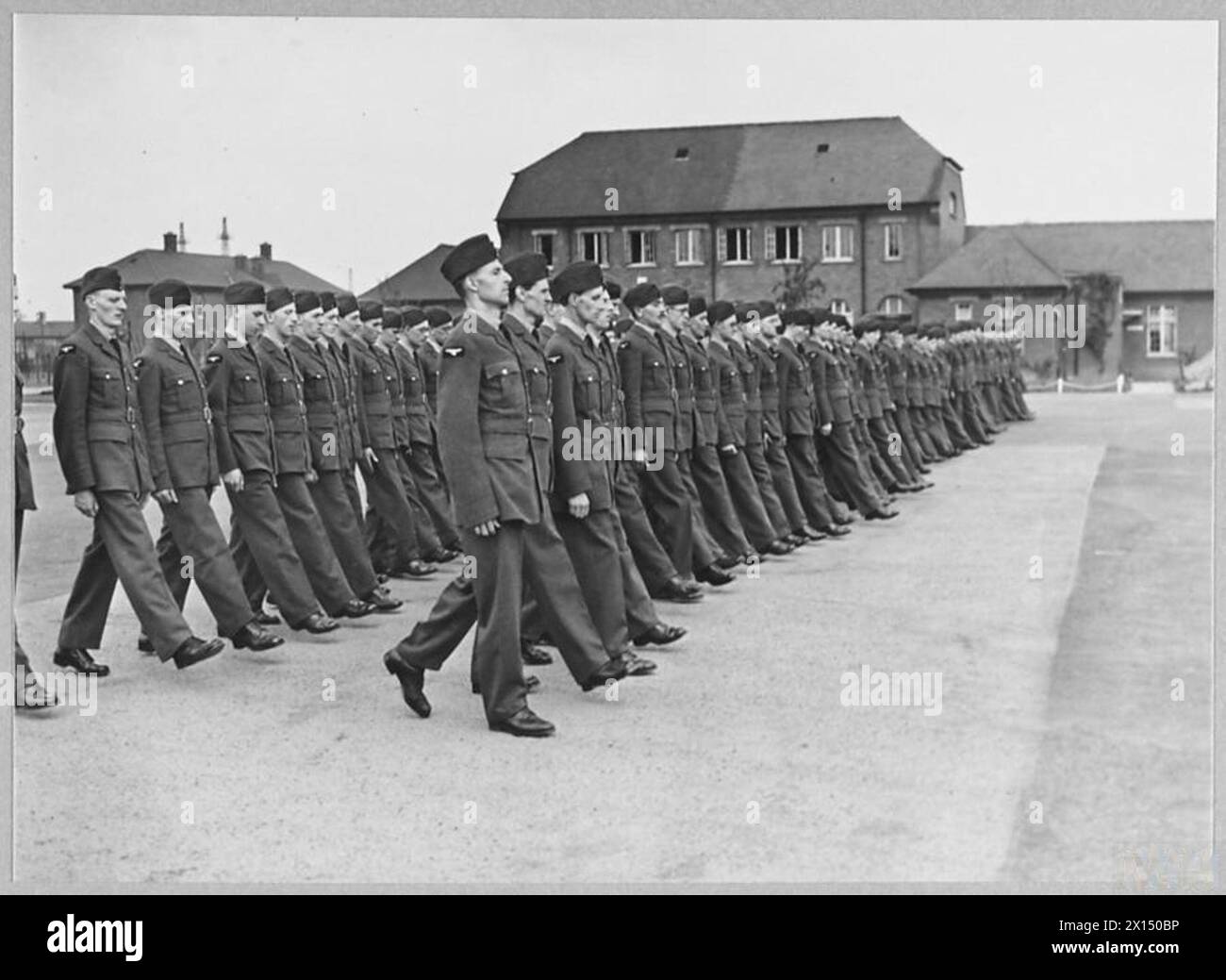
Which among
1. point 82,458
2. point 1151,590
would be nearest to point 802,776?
point 82,458

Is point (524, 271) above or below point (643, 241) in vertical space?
below

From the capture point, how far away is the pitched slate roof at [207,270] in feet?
28.9

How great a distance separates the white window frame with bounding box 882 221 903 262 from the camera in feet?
116

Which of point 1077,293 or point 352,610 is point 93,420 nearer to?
point 352,610

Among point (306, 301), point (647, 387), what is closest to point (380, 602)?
point (306, 301)

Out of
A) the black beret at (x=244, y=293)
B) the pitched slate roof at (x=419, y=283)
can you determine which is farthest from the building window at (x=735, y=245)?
the black beret at (x=244, y=293)

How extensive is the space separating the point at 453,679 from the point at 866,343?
888cm

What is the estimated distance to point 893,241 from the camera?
36.4m

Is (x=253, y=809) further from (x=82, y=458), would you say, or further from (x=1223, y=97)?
(x=1223, y=97)

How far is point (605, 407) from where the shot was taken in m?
8.07

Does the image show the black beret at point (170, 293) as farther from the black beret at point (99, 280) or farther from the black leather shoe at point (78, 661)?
the black leather shoe at point (78, 661)

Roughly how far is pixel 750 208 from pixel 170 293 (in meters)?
18.3

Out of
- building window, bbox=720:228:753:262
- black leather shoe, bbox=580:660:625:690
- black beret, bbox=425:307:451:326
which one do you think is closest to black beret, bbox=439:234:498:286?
black leather shoe, bbox=580:660:625:690

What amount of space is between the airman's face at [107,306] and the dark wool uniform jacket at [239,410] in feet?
3.45
